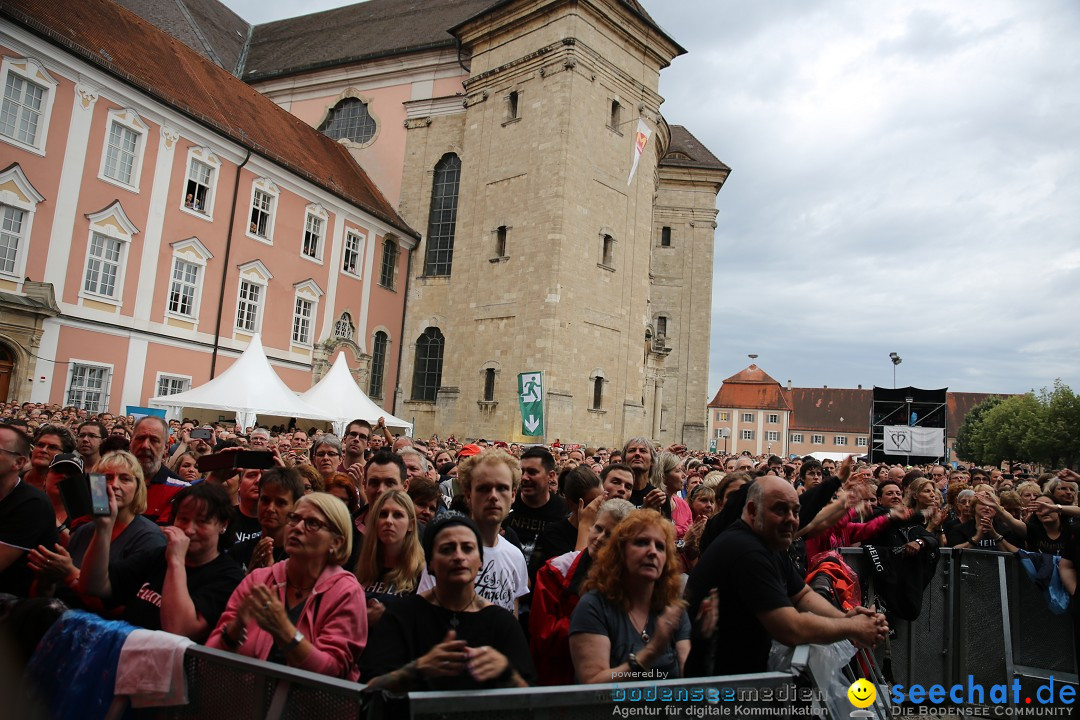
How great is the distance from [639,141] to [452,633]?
2534cm

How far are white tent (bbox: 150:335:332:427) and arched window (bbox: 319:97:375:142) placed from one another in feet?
56.0

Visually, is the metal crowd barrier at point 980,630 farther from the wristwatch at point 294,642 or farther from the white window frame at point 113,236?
the white window frame at point 113,236

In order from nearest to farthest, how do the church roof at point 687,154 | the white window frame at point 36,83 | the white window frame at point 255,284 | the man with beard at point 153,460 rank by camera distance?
the man with beard at point 153,460
the white window frame at point 36,83
the white window frame at point 255,284
the church roof at point 687,154

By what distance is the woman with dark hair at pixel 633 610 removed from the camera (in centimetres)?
284

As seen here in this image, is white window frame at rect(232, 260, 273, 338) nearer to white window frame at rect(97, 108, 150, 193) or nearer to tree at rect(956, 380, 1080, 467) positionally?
white window frame at rect(97, 108, 150, 193)

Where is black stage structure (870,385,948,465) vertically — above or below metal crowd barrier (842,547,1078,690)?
above

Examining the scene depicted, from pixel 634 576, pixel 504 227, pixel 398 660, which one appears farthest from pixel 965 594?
pixel 504 227

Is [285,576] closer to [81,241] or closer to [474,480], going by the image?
[474,480]

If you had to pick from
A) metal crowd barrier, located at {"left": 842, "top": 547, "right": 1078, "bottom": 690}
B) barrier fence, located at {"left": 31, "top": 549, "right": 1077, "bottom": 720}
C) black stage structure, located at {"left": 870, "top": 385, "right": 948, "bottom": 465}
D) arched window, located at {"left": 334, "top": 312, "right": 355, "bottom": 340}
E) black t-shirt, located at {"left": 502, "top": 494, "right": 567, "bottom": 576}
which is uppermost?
arched window, located at {"left": 334, "top": 312, "right": 355, "bottom": 340}

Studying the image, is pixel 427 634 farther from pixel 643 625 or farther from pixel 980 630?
pixel 980 630

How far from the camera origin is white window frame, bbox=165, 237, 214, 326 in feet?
67.7

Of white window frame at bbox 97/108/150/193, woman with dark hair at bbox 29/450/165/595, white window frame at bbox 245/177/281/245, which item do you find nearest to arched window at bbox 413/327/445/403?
white window frame at bbox 245/177/281/245

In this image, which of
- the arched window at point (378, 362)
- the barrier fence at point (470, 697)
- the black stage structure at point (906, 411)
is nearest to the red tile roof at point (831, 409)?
the black stage structure at point (906, 411)

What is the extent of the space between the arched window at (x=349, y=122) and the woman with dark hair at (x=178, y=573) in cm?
3024
